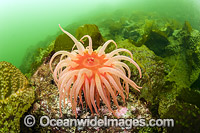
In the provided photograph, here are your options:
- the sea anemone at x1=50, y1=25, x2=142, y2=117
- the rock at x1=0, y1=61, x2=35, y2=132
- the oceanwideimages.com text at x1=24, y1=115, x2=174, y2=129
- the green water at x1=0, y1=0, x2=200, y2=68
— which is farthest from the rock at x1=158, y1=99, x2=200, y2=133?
the green water at x1=0, y1=0, x2=200, y2=68

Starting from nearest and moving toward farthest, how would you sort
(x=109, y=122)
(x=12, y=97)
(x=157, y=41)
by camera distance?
(x=109, y=122), (x=12, y=97), (x=157, y=41)

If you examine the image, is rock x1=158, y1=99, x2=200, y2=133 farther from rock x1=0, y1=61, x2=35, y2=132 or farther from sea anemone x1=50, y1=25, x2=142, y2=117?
rock x1=0, y1=61, x2=35, y2=132

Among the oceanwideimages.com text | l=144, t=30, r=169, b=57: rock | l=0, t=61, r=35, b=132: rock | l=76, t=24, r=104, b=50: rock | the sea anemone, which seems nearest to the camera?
the sea anemone

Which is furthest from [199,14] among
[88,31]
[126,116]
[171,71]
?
[126,116]

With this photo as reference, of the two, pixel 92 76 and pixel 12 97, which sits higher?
pixel 92 76

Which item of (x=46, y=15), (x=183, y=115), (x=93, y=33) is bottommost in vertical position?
(x=183, y=115)

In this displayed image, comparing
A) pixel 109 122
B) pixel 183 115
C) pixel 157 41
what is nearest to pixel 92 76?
pixel 109 122

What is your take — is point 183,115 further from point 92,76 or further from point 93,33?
point 93,33
